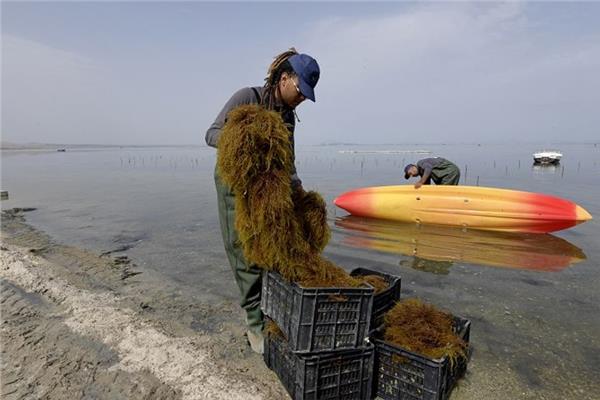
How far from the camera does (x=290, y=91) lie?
3.13 m

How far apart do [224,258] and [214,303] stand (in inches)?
78.3

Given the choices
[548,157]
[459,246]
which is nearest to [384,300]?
[459,246]

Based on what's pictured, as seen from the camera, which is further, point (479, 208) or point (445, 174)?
point (445, 174)

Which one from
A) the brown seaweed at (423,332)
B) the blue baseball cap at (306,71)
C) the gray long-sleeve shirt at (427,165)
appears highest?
the blue baseball cap at (306,71)

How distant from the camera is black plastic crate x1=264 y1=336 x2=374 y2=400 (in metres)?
2.55

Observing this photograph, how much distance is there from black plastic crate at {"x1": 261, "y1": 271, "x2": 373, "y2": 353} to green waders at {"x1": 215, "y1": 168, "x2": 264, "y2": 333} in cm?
61

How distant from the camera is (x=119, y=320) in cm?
390

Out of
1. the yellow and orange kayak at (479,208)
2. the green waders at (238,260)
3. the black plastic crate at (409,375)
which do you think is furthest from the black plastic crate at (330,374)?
the yellow and orange kayak at (479,208)

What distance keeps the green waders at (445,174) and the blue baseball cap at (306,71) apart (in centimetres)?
804

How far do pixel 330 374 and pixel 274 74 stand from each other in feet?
8.02

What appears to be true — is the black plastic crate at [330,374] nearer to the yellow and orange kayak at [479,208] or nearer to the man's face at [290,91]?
the man's face at [290,91]

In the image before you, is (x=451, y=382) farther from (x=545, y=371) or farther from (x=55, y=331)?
(x=55, y=331)

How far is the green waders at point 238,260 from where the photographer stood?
3.11 metres

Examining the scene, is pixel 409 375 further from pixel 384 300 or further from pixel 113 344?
pixel 113 344
